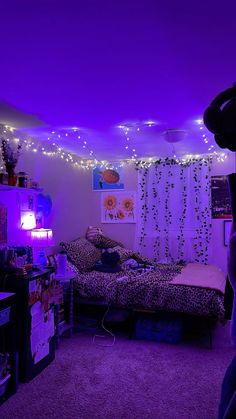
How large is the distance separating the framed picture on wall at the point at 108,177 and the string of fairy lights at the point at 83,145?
54mm

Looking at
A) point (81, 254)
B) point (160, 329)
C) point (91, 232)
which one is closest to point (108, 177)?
point (91, 232)

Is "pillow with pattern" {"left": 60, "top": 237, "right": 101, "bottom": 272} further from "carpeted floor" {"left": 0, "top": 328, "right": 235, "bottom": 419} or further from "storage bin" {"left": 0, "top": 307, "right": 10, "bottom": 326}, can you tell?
"storage bin" {"left": 0, "top": 307, "right": 10, "bottom": 326}

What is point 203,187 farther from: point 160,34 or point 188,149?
point 160,34

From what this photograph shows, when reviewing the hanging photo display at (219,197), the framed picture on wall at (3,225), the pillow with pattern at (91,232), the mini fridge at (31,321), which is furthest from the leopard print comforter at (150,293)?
the hanging photo display at (219,197)

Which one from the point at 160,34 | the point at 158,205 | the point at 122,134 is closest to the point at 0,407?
the point at 160,34

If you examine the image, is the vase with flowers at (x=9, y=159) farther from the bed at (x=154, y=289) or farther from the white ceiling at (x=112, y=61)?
the bed at (x=154, y=289)

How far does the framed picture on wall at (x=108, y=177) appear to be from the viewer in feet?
19.4

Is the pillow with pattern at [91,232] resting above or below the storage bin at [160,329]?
above

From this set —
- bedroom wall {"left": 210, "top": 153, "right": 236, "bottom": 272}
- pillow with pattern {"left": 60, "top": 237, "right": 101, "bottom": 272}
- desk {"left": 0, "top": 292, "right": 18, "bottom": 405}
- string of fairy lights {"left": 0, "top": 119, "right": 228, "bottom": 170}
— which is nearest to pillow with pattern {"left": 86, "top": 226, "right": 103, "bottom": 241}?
pillow with pattern {"left": 60, "top": 237, "right": 101, "bottom": 272}

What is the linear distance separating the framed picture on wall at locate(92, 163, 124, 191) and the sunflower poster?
0.13m

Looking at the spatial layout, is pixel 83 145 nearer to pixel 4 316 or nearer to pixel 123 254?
pixel 123 254

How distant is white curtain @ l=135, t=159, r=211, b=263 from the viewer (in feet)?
17.6

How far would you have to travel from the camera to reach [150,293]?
3.60 m

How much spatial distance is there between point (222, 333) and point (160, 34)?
336cm
